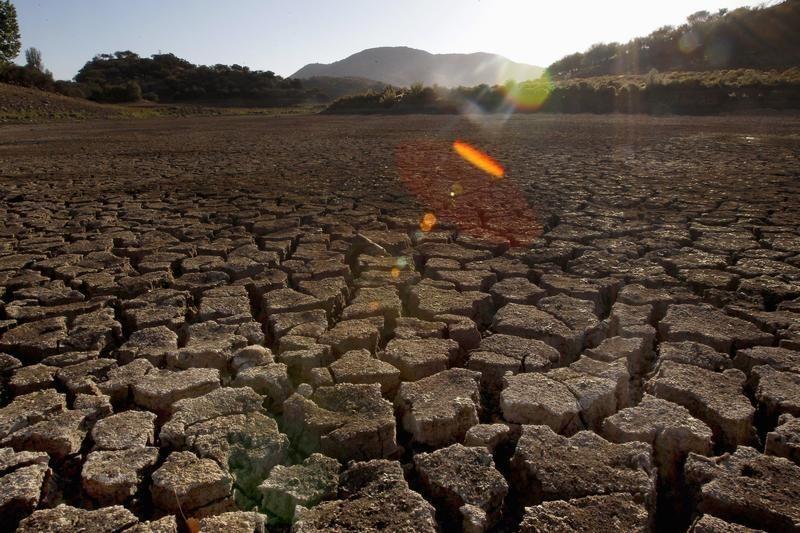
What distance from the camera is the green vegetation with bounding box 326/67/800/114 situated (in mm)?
16281

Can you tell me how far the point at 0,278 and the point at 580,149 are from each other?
707 centimetres

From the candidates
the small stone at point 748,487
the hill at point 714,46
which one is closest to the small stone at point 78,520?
the small stone at point 748,487

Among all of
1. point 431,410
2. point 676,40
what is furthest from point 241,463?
point 676,40

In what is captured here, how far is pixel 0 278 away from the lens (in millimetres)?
2994

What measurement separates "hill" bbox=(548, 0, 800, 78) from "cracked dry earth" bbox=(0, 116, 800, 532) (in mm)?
26398

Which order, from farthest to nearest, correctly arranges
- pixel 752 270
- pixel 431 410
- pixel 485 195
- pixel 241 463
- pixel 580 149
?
pixel 580 149 → pixel 485 195 → pixel 752 270 → pixel 431 410 → pixel 241 463

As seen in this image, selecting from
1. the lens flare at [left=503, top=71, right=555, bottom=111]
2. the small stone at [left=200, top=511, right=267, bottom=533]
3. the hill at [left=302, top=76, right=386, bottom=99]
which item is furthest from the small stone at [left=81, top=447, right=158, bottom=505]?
the hill at [left=302, top=76, right=386, bottom=99]

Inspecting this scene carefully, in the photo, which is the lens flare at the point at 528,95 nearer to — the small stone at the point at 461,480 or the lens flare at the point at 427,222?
the lens flare at the point at 427,222

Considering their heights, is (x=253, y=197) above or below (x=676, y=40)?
below

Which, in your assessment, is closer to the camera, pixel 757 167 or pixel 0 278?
pixel 0 278

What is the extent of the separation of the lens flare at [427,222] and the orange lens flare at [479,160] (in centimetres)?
196

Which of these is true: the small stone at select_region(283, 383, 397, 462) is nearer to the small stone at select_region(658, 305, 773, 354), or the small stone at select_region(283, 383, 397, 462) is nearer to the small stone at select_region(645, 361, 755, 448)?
the small stone at select_region(645, 361, 755, 448)

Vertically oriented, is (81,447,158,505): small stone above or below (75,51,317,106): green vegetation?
below

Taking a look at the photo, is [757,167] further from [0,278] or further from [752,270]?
[0,278]
